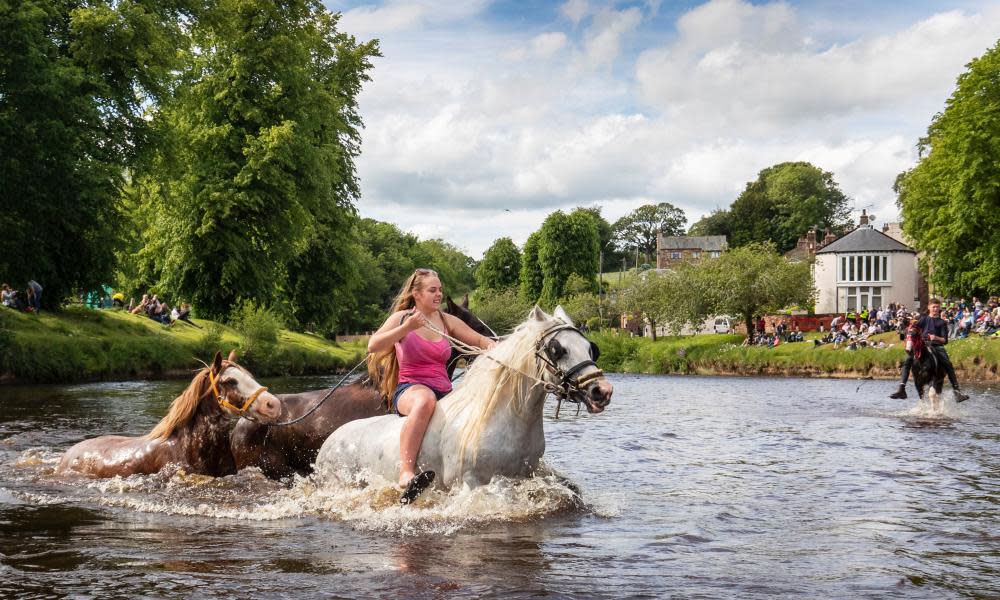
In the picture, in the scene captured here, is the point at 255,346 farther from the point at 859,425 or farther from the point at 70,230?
the point at 859,425

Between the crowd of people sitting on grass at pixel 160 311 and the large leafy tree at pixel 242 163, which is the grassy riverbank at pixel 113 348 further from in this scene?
the large leafy tree at pixel 242 163

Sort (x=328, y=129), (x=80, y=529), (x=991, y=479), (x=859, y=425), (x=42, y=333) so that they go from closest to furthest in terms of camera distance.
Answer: (x=80, y=529) < (x=991, y=479) < (x=859, y=425) < (x=42, y=333) < (x=328, y=129)

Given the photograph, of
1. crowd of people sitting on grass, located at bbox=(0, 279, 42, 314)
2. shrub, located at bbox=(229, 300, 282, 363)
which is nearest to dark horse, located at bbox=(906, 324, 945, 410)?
shrub, located at bbox=(229, 300, 282, 363)

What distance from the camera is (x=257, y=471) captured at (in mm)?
10742

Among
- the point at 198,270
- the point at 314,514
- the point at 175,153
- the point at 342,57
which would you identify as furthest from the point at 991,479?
the point at 342,57

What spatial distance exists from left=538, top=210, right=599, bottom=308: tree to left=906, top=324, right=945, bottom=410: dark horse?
92.1 m

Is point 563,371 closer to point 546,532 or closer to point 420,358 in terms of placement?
point 546,532

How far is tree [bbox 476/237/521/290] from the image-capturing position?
135625 millimetres

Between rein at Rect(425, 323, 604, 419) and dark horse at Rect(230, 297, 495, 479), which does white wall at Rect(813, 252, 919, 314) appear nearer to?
dark horse at Rect(230, 297, 495, 479)

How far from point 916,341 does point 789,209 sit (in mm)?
118222

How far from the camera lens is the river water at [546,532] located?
657 centimetres

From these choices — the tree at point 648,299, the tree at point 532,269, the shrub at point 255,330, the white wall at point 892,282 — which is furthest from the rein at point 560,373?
the tree at point 532,269

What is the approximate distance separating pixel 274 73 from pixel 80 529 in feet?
127

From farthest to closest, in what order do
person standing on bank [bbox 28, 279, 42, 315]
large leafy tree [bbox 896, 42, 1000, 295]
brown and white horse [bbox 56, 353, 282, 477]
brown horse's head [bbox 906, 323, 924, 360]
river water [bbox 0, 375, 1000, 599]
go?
large leafy tree [bbox 896, 42, 1000, 295]
person standing on bank [bbox 28, 279, 42, 315]
brown horse's head [bbox 906, 323, 924, 360]
brown and white horse [bbox 56, 353, 282, 477]
river water [bbox 0, 375, 1000, 599]
